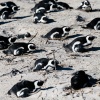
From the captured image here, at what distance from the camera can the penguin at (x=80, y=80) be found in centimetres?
973

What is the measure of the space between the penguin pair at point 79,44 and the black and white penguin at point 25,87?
2372 mm

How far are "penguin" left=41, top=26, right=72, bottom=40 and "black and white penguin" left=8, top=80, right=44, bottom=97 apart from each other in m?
3.53

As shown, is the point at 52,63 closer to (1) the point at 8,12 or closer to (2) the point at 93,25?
(2) the point at 93,25

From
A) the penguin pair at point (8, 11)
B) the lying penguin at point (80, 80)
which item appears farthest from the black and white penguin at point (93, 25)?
the lying penguin at point (80, 80)

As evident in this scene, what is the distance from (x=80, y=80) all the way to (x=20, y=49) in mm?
2914

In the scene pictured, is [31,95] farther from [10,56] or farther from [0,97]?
[10,56]

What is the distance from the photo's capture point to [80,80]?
990 cm

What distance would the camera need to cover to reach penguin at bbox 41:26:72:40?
1357cm

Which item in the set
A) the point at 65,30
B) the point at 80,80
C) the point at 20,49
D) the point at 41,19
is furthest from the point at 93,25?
A: the point at 80,80

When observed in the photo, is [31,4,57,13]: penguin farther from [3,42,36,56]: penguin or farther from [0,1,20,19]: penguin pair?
[3,42,36,56]: penguin

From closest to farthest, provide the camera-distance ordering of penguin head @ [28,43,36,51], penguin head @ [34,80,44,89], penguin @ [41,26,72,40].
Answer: penguin head @ [34,80,44,89] → penguin head @ [28,43,36,51] → penguin @ [41,26,72,40]

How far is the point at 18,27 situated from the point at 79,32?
1.73 m

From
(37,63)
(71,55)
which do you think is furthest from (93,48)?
(37,63)

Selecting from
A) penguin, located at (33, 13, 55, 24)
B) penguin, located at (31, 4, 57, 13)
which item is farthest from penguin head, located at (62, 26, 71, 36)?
penguin, located at (31, 4, 57, 13)
